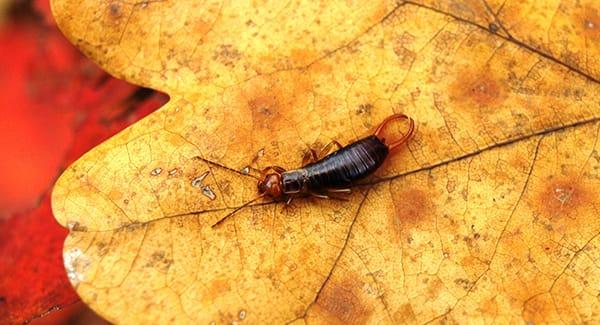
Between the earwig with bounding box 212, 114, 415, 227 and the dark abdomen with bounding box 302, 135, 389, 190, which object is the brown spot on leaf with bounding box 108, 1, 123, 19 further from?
the dark abdomen with bounding box 302, 135, 389, 190

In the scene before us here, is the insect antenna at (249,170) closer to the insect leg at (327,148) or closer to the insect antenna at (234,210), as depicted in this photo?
the insect antenna at (234,210)

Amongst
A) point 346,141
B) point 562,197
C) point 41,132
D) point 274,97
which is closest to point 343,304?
point 346,141

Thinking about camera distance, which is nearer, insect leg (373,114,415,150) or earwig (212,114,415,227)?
earwig (212,114,415,227)

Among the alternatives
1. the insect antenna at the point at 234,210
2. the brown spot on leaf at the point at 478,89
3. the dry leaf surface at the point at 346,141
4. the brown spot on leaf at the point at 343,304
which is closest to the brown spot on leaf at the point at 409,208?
the dry leaf surface at the point at 346,141

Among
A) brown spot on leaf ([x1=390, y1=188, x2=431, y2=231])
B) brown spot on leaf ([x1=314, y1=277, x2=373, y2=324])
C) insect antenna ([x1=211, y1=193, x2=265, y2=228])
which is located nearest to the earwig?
insect antenna ([x1=211, y1=193, x2=265, y2=228])

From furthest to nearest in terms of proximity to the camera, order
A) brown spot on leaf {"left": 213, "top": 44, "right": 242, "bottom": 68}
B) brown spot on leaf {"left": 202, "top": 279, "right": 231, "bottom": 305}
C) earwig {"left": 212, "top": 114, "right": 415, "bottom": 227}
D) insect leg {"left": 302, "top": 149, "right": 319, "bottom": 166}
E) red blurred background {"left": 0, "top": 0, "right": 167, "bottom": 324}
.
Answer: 1. red blurred background {"left": 0, "top": 0, "right": 167, "bottom": 324}
2. brown spot on leaf {"left": 213, "top": 44, "right": 242, "bottom": 68}
3. insect leg {"left": 302, "top": 149, "right": 319, "bottom": 166}
4. earwig {"left": 212, "top": 114, "right": 415, "bottom": 227}
5. brown spot on leaf {"left": 202, "top": 279, "right": 231, "bottom": 305}

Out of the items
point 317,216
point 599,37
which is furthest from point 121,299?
point 599,37
